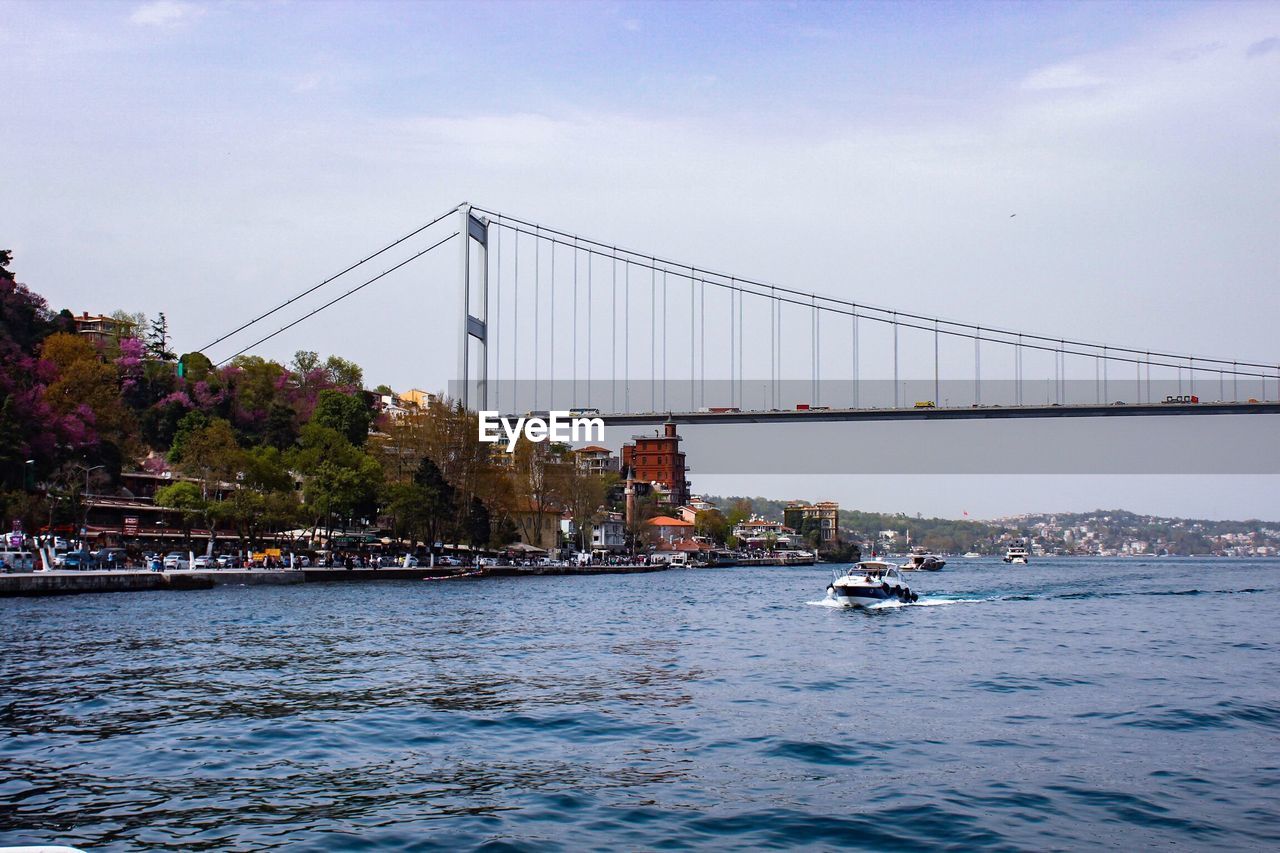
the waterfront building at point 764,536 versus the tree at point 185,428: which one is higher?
the tree at point 185,428

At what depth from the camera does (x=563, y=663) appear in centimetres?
1969

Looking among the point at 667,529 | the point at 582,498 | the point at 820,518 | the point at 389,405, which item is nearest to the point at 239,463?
the point at 582,498

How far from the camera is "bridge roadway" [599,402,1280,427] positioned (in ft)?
208

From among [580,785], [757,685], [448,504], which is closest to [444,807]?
[580,785]

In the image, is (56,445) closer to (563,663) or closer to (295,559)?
(295,559)

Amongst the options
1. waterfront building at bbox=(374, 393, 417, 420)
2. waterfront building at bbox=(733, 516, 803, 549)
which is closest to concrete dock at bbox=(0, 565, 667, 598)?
waterfront building at bbox=(374, 393, 417, 420)

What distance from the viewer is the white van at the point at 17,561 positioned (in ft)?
125

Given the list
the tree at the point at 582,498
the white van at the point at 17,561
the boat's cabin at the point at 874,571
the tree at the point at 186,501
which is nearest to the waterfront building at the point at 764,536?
the tree at the point at 582,498

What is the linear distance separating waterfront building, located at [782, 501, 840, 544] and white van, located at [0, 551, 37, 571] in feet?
498

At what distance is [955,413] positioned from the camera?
67250mm

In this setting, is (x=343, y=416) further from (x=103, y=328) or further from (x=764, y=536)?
(x=764, y=536)

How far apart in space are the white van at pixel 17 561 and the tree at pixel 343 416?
37.5 meters

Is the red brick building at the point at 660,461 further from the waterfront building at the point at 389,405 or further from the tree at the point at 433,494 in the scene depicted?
the tree at the point at 433,494
